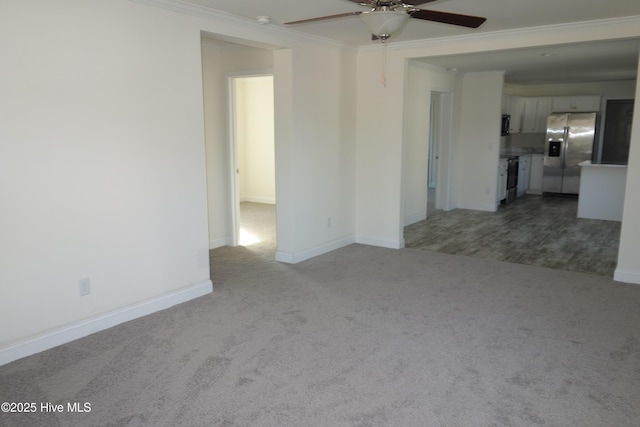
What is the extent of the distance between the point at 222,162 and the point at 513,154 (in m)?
6.57

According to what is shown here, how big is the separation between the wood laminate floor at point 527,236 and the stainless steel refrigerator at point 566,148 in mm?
1385

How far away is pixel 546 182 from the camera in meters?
10.3

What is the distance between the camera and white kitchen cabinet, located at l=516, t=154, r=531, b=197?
10.1 m

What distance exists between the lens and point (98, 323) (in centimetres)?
351

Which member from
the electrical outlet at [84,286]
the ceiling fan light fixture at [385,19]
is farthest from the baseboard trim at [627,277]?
the electrical outlet at [84,286]

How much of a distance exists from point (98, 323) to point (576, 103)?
33.2ft

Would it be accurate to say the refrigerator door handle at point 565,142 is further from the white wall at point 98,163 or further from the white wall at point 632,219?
the white wall at point 98,163

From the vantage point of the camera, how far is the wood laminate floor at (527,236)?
5539mm

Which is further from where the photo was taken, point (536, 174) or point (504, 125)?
point (536, 174)

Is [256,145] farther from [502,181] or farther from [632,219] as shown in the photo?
[632,219]

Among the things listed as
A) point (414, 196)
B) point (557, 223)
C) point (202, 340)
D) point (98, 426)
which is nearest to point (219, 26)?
point (202, 340)

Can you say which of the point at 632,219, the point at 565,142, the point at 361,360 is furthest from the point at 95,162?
the point at 565,142

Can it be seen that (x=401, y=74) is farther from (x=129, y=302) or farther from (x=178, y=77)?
(x=129, y=302)

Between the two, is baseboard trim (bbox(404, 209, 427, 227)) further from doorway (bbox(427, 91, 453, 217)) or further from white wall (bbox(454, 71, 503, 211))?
white wall (bbox(454, 71, 503, 211))
